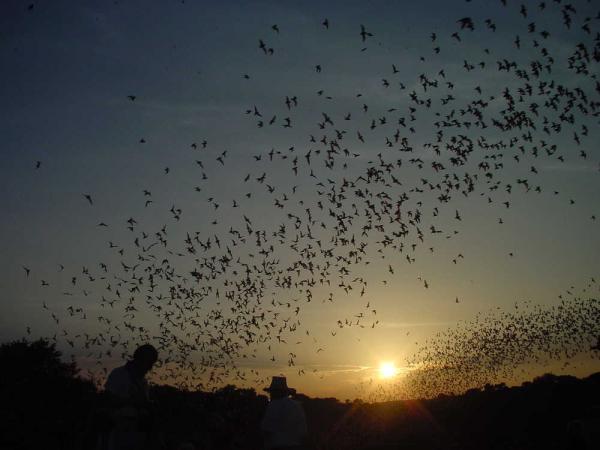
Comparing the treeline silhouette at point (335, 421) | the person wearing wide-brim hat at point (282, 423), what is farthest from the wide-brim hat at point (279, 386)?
the treeline silhouette at point (335, 421)

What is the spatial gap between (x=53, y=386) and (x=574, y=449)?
28.0 meters

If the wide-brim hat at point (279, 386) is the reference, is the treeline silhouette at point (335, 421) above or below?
below

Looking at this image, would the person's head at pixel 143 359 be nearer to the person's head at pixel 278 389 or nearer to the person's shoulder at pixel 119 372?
the person's shoulder at pixel 119 372

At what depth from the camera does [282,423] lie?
9617mm

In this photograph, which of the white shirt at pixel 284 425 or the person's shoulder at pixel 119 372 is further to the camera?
the white shirt at pixel 284 425

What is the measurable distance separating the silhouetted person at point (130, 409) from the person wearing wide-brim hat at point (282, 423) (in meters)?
2.67

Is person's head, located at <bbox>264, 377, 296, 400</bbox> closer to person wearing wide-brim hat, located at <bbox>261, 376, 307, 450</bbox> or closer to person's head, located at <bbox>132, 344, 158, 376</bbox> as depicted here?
person wearing wide-brim hat, located at <bbox>261, 376, 307, 450</bbox>

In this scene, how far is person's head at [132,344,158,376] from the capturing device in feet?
25.5

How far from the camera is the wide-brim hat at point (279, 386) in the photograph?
32.9 feet

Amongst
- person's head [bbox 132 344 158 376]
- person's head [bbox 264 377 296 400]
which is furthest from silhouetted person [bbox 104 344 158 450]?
person's head [bbox 264 377 296 400]

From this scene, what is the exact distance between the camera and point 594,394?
3550 cm

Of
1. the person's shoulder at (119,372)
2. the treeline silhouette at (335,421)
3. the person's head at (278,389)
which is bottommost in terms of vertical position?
the treeline silhouette at (335,421)

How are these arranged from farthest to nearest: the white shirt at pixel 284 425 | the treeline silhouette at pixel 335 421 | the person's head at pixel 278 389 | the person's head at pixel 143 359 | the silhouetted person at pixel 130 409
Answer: the treeline silhouette at pixel 335 421
the person's head at pixel 278 389
the white shirt at pixel 284 425
the person's head at pixel 143 359
the silhouetted person at pixel 130 409

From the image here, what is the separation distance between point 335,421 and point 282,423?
4907cm
